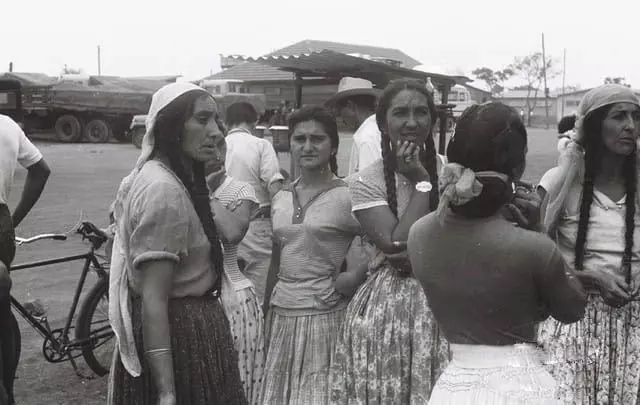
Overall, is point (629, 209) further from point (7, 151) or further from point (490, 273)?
point (7, 151)

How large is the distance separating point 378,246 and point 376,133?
2.08 meters

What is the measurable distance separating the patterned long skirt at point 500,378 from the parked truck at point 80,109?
26.4 metres

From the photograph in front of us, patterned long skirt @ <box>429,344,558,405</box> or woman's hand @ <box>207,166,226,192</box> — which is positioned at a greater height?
woman's hand @ <box>207,166,226,192</box>

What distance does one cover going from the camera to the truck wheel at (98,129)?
29.4 meters

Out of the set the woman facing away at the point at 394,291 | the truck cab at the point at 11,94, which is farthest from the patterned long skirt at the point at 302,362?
→ the truck cab at the point at 11,94

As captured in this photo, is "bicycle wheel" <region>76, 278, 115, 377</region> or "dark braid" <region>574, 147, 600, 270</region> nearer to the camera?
"dark braid" <region>574, 147, 600, 270</region>

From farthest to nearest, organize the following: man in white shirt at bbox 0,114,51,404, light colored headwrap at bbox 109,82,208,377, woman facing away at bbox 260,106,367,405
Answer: man in white shirt at bbox 0,114,51,404 → woman facing away at bbox 260,106,367,405 → light colored headwrap at bbox 109,82,208,377

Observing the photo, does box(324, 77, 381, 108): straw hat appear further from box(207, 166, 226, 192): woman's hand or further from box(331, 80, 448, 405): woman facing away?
box(207, 166, 226, 192): woman's hand

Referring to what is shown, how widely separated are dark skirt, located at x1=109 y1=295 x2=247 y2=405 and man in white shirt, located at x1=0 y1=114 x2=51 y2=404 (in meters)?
1.48

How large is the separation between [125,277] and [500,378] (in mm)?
1320

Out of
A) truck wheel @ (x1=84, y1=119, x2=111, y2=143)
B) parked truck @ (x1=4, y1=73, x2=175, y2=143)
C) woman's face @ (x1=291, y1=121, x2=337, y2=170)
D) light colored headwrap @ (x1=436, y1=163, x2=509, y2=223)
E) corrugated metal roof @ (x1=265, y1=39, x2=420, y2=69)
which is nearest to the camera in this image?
light colored headwrap @ (x1=436, y1=163, x2=509, y2=223)

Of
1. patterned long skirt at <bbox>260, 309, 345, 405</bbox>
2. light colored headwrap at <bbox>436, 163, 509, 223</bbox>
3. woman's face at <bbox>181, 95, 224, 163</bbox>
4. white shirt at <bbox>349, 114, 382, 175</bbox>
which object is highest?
woman's face at <bbox>181, 95, 224, 163</bbox>

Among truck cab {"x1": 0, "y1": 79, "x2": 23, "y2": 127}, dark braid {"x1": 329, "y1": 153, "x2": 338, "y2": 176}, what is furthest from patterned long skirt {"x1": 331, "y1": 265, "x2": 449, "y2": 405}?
truck cab {"x1": 0, "y1": 79, "x2": 23, "y2": 127}

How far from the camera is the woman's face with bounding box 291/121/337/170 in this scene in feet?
12.4
